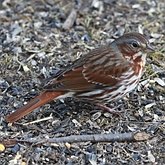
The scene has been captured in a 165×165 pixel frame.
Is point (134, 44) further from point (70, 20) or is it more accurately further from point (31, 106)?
point (70, 20)

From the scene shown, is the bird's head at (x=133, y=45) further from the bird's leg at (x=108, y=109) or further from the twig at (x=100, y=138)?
the twig at (x=100, y=138)

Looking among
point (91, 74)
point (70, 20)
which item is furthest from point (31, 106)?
point (70, 20)

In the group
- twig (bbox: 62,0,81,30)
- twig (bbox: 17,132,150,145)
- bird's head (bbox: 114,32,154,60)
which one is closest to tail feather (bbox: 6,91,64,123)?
twig (bbox: 17,132,150,145)

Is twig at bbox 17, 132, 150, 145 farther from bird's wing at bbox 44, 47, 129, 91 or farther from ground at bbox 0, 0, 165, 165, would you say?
bird's wing at bbox 44, 47, 129, 91

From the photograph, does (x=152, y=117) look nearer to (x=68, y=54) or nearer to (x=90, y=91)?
(x=90, y=91)

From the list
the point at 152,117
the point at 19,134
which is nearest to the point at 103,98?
the point at 152,117
